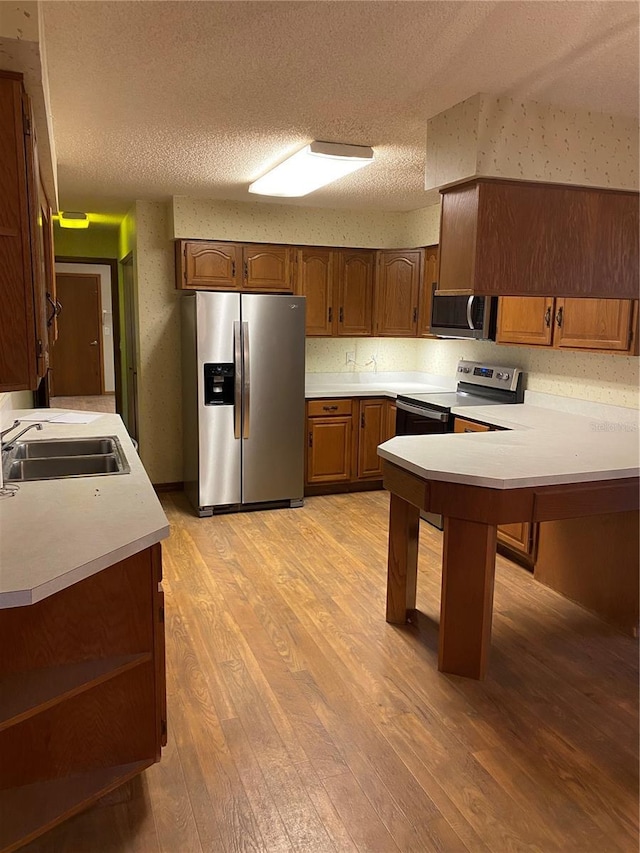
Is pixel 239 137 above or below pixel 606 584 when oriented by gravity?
above

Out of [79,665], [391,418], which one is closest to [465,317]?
[391,418]

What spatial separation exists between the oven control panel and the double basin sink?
2752 millimetres

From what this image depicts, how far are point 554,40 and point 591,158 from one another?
850 millimetres

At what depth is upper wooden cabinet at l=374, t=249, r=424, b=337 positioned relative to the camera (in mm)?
5543

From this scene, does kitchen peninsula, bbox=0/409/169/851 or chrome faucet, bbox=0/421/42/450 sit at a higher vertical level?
chrome faucet, bbox=0/421/42/450

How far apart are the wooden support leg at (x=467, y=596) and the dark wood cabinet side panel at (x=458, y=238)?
1054 millimetres

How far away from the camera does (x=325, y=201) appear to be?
16.5ft

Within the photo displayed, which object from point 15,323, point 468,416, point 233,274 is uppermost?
point 233,274

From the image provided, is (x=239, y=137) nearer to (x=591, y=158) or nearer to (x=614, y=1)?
(x=591, y=158)

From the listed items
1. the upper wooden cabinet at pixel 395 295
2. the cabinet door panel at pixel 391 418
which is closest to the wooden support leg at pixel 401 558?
the cabinet door panel at pixel 391 418

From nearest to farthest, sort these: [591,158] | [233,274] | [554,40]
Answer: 1. [554,40]
2. [591,158]
3. [233,274]

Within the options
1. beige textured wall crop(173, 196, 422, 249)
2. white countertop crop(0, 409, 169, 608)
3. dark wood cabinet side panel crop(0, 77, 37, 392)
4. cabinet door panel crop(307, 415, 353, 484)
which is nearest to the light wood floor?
white countertop crop(0, 409, 169, 608)

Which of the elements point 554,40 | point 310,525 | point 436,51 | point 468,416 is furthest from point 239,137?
point 310,525

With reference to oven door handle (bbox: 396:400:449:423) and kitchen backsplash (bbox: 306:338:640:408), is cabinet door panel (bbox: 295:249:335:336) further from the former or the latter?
oven door handle (bbox: 396:400:449:423)
